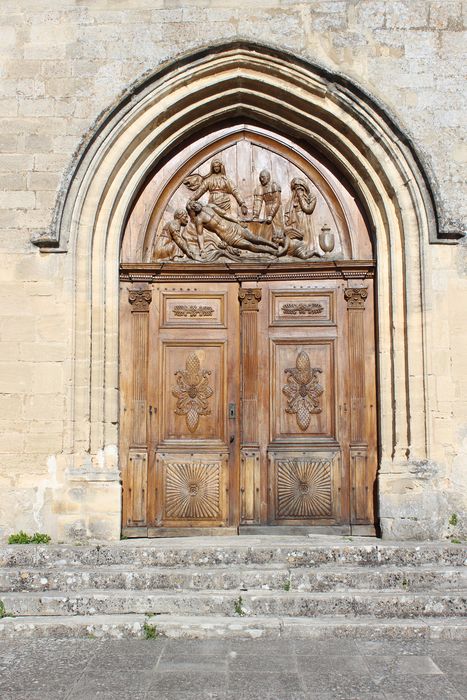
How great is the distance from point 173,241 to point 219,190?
63cm

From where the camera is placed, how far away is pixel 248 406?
646 cm

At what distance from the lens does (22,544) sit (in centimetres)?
577

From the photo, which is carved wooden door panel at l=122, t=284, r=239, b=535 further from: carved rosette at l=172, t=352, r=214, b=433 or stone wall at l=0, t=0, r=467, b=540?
stone wall at l=0, t=0, r=467, b=540

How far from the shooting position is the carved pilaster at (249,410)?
6.41 meters

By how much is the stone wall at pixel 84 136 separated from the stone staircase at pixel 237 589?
20.4 inches

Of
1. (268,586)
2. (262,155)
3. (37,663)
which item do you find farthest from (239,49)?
(37,663)

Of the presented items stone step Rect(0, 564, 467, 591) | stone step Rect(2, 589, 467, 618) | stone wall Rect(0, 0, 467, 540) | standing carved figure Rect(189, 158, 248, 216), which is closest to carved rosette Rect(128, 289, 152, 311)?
stone wall Rect(0, 0, 467, 540)

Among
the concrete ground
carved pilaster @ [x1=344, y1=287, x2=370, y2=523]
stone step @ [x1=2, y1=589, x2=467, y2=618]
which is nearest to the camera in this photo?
the concrete ground

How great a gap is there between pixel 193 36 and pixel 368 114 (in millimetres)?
1642

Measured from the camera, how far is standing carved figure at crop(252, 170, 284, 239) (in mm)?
6750

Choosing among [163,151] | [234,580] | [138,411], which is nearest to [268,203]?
[163,151]

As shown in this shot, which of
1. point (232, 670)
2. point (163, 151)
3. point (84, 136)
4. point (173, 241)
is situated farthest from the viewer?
point (173, 241)

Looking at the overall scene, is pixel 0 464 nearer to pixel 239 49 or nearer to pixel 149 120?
pixel 149 120

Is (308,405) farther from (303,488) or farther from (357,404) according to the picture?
(303,488)
